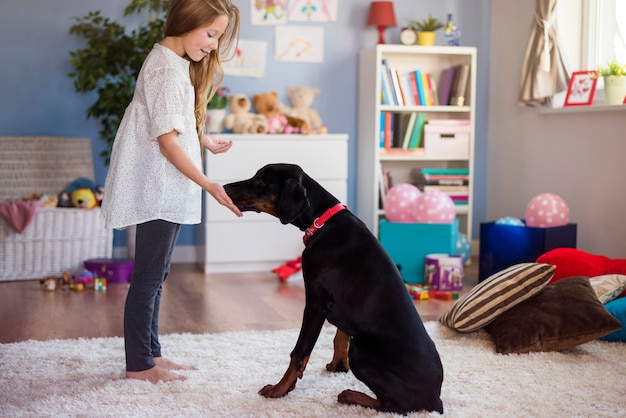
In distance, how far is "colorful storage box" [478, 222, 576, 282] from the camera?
4043 millimetres

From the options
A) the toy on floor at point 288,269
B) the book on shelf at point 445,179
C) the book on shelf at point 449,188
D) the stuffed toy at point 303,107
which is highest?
the stuffed toy at point 303,107

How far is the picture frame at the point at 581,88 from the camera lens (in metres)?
4.39

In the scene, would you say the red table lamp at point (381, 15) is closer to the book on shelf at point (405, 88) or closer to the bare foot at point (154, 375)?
the book on shelf at point (405, 88)

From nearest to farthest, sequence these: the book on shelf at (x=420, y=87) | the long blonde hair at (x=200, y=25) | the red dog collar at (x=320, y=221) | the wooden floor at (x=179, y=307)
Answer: the red dog collar at (x=320, y=221)
the long blonde hair at (x=200, y=25)
the wooden floor at (x=179, y=307)
the book on shelf at (x=420, y=87)

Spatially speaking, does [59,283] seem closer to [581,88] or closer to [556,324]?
[556,324]

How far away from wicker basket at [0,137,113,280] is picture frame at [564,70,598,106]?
8.57 ft

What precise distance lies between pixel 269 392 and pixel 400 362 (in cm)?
41

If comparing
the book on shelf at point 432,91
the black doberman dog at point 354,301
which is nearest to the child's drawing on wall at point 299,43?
the book on shelf at point 432,91

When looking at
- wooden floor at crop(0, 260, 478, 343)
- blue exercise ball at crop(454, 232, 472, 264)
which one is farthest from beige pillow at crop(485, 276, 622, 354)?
blue exercise ball at crop(454, 232, 472, 264)

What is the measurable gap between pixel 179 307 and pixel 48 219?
1144mm

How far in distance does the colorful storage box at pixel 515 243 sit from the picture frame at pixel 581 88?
73 centimetres

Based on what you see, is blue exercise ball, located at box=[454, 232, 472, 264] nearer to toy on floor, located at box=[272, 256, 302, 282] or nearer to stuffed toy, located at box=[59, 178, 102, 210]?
toy on floor, located at box=[272, 256, 302, 282]

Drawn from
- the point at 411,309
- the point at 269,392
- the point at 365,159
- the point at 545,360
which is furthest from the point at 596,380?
the point at 365,159

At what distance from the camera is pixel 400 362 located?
6.84ft
